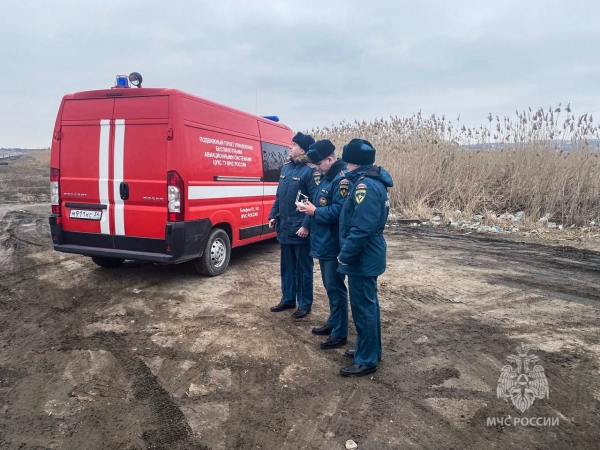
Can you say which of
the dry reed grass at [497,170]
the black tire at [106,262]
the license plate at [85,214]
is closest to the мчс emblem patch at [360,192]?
the license plate at [85,214]

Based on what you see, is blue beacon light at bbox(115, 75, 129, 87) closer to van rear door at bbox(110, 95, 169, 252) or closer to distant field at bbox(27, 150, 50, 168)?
van rear door at bbox(110, 95, 169, 252)

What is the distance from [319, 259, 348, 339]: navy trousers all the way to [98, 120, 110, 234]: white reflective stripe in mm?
2974

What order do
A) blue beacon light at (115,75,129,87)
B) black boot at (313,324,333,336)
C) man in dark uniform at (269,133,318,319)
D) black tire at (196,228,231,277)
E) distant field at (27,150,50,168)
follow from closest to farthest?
black boot at (313,324,333,336) < man in dark uniform at (269,133,318,319) < blue beacon light at (115,75,129,87) < black tire at (196,228,231,277) < distant field at (27,150,50,168)

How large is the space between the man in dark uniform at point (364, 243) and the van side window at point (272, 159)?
12.7ft

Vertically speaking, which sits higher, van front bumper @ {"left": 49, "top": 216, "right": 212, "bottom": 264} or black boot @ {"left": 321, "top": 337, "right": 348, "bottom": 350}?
van front bumper @ {"left": 49, "top": 216, "right": 212, "bottom": 264}

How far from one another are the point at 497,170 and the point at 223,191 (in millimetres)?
8658

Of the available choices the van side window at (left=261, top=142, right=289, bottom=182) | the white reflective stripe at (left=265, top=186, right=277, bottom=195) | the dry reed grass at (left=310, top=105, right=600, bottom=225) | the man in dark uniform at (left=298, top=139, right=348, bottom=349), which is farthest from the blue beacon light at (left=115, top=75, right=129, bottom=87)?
the dry reed grass at (left=310, top=105, right=600, bottom=225)

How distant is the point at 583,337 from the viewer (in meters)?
3.96

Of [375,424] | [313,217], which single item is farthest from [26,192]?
[375,424]

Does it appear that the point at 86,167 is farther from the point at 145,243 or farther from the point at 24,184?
the point at 24,184

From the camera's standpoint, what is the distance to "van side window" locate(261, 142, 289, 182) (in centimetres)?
709

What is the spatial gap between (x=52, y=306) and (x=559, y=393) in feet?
16.1

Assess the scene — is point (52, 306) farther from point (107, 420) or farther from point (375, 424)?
point (375, 424)

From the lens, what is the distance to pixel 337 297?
387 cm
